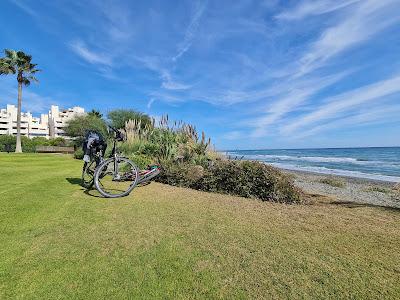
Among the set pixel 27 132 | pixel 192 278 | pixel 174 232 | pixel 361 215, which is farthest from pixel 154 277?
pixel 27 132

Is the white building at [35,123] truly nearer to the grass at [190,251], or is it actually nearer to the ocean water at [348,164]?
the ocean water at [348,164]

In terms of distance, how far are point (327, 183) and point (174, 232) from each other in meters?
15.4

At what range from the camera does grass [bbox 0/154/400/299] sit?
266cm

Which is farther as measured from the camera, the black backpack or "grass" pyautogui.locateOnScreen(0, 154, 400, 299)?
the black backpack

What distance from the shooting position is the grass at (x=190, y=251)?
266 cm

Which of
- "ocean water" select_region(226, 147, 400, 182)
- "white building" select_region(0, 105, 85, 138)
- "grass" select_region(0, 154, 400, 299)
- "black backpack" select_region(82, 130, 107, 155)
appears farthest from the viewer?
"white building" select_region(0, 105, 85, 138)

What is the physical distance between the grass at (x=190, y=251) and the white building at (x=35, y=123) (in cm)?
9462

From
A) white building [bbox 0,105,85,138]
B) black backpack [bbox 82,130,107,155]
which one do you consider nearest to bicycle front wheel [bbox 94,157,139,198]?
black backpack [bbox 82,130,107,155]

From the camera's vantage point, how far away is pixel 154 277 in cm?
286

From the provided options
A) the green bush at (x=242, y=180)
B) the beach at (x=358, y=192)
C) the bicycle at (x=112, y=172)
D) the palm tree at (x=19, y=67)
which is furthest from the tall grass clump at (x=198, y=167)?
the palm tree at (x=19, y=67)

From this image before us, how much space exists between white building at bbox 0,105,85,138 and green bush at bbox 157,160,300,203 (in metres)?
91.2

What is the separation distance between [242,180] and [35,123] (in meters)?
113

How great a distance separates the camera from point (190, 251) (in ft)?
11.5

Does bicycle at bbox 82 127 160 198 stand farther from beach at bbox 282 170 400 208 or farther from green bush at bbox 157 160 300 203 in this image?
beach at bbox 282 170 400 208
